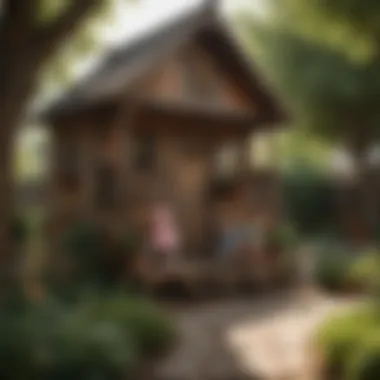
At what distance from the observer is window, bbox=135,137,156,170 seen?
50.1ft

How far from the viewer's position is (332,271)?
14078 mm

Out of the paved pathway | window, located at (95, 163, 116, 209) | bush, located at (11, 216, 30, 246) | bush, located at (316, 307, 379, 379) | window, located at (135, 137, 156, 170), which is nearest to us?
bush, located at (316, 307, 379, 379)

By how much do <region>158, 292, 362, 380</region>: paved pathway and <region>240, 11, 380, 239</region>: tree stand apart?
697cm

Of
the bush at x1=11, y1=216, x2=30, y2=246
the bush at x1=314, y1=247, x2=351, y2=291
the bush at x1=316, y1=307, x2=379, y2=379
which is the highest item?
the bush at x1=11, y1=216, x2=30, y2=246

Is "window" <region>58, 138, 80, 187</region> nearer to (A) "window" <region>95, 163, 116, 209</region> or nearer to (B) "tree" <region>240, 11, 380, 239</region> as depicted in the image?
(A) "window" <region>95, 163, 116, 209</region>

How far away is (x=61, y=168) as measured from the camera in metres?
15.5

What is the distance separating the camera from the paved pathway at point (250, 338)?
799 cm

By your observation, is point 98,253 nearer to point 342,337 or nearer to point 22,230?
point 22,230

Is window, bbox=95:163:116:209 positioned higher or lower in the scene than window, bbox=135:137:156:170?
lower

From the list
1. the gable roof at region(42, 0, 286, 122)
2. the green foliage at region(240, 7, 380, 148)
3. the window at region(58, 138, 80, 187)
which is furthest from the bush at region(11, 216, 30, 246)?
the green foliage at region(240, 7, 380, 148)

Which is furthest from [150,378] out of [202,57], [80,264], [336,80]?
[336,80]

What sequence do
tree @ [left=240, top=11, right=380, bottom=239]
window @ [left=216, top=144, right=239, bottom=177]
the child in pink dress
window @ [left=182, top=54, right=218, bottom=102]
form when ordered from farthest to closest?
tree @ [left=240, top=11, right=380, bottom=239]
window @ [left=216, top=144, right=239, bottom=177]
window @ [left=182, top=54, right=218, bottom=102]
the child in pink dress

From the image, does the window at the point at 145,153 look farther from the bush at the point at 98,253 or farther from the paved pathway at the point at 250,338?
the paved pathway at the point at 250,338

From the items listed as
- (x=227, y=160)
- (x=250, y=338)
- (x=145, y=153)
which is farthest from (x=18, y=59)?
A: (x=227, y=160)
